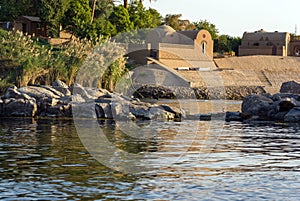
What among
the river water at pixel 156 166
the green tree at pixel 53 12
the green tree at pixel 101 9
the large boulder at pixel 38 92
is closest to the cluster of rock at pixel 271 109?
the river water at pixel 156 166

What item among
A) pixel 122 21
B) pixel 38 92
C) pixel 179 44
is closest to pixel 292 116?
pixel 38 92

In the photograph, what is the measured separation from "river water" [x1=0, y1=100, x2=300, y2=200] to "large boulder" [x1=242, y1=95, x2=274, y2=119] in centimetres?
940

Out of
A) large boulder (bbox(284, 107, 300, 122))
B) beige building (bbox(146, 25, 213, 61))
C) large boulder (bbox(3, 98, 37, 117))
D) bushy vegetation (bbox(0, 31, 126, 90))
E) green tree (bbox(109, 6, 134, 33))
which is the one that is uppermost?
green tree (bbox(109, 6, 134, 33))

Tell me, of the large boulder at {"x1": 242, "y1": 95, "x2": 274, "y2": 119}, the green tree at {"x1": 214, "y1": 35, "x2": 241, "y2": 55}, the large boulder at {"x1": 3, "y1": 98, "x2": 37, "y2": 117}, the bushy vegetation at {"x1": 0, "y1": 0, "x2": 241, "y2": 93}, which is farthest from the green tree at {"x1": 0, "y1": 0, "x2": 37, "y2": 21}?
the large boulder at {"x1": 3, "y1": 98, "x2": 37, "y2": 117}

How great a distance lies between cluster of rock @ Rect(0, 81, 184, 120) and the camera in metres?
31.4

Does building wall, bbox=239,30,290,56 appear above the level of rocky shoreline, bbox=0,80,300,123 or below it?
above

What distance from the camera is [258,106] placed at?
121ft

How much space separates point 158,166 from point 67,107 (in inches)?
615

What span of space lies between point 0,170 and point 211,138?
34.5 feet

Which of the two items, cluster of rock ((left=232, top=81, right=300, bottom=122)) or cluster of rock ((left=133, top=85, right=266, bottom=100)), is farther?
cluster of rock ((left=133, top=85, right=266, bottom=100))

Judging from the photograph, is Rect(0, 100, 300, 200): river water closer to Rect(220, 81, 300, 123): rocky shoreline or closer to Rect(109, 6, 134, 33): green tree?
Rect(220, 81, 300, 123): rocky shoreline

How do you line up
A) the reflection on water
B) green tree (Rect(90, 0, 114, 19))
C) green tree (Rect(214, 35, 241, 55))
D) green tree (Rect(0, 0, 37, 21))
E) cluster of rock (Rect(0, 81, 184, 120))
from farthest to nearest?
1. green tree (Rect(214, 35, 241, 55))
2. green tree (Rect(90, 0, 114, 19))
3. green tree (Rect(0, 0, 37, 21))
4. cluster of rock (Rect(0, 81, 184, 120))
5. the reflection on water

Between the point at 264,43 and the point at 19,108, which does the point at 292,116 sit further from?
the point at 264,43

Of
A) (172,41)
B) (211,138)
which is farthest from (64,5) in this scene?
(211,138)
